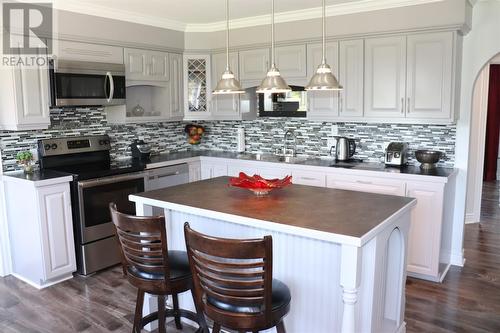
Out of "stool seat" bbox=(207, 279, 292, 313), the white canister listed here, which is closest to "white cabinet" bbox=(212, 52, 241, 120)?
the white canister

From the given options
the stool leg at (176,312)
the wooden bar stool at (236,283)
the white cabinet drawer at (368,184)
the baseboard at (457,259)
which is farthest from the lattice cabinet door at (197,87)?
the wooden bar stool at (236,283)

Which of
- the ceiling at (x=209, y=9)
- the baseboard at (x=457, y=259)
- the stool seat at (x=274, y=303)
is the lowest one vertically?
the baseboard at (x=457, y=259)

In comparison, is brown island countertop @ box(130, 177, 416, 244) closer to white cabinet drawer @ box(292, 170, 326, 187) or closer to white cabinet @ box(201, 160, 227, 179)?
white cabinet drawer @ box(292, 170, 326, 187)

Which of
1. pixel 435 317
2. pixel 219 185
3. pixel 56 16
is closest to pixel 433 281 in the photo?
pixel 435 317

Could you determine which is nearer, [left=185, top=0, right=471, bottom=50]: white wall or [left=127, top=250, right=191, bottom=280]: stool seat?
[left=127, top=250, right=191, bottom=280]: stool seat

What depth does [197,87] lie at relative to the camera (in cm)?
554

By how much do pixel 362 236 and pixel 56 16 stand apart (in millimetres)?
3556

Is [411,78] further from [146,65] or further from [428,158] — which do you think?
[146,65]

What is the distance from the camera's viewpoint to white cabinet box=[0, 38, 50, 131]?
150 inches

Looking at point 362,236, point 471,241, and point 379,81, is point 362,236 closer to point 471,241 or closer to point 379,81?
point 379,81

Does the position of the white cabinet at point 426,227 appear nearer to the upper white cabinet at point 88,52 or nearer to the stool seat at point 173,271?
the stool seat at point 173,271

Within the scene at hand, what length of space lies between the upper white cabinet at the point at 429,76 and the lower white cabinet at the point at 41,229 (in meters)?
3.35

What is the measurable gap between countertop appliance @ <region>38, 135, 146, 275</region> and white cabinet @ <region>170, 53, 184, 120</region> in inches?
40.2

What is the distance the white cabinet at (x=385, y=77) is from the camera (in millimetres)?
4180
